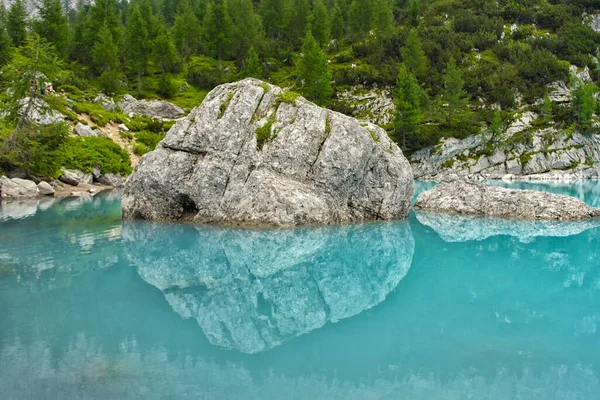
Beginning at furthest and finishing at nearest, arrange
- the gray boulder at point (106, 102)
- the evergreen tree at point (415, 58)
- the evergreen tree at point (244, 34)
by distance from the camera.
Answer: the evergreen tree at point (244, 34) → the evergreen tree at point (415, 58) → the gray boulder at point (106, 102)

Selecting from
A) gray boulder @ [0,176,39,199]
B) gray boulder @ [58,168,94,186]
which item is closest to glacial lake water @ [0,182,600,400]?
gray boulder @ [0,176,39,199]

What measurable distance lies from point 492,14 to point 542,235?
11761 centimetres

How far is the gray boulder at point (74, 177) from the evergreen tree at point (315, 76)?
4714cm

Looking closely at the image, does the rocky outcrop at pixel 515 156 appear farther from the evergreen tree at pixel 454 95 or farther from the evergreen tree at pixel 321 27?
the evergreen tree at pixel 321 27

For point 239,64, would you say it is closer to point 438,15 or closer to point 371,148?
point 438,15

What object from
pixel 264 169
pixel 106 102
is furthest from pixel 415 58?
pixel 264 169

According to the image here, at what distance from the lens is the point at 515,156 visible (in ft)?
256

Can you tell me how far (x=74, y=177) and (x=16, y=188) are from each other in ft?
29.8

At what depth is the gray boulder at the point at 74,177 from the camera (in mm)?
45562

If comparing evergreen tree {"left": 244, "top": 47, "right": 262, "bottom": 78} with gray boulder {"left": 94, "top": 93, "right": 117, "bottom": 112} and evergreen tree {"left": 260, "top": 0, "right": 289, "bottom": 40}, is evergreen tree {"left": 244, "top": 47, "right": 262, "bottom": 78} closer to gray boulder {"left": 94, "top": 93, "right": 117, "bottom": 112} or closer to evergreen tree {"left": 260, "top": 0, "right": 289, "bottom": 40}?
Answer: gray boulder {"left": 94, "top": 93, "right": 117, "bottom": 112}

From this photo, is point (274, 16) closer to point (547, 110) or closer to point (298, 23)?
point (298, 23)

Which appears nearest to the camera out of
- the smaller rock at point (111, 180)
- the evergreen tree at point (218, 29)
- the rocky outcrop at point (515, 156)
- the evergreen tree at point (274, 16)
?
the smaller rock at point (111, 180)

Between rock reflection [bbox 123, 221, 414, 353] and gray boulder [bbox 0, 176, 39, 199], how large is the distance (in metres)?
18.3

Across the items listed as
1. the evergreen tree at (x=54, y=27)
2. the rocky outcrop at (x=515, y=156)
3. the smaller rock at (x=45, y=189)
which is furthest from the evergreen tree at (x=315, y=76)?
the smaller rock at (x=45, y=189)
